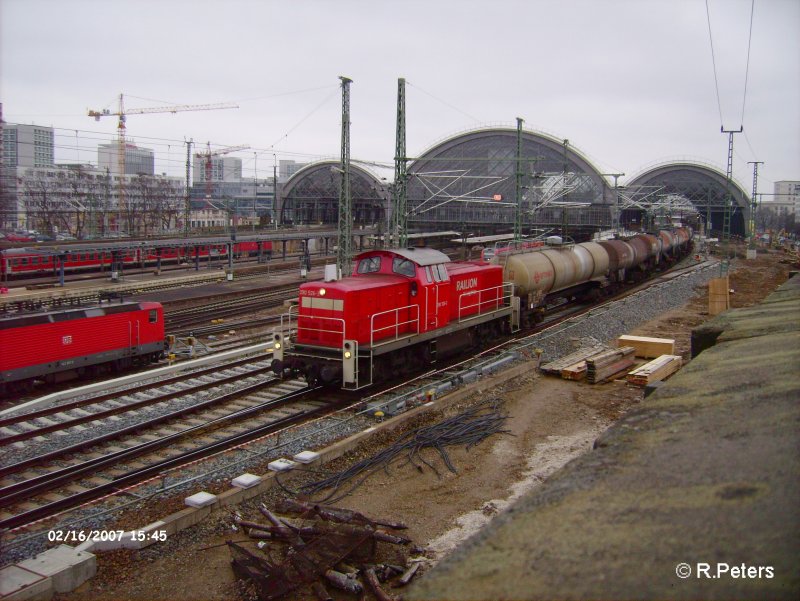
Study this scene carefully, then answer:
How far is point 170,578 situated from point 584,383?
12224 millimetres

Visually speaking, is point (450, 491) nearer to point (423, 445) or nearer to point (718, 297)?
point (423, 445)

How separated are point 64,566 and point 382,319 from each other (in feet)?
29.7

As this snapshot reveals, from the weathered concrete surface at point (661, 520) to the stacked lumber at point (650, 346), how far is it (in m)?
15.2

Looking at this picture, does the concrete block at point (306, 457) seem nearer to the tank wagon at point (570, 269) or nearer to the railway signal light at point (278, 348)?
the railway signal light at point (278, 348)

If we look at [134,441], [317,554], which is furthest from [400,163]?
[317,554]

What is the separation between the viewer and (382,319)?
1493 centimetres

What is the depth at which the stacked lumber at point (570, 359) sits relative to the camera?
56.9 feet

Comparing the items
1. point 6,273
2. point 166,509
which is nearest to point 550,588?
point 166,509

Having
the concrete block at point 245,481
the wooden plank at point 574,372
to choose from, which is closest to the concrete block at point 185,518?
the concrete block at point 245,481

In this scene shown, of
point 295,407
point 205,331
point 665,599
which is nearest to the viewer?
point 665,599

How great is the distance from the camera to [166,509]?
8.71 m

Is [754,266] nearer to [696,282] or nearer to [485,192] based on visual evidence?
[696,282]

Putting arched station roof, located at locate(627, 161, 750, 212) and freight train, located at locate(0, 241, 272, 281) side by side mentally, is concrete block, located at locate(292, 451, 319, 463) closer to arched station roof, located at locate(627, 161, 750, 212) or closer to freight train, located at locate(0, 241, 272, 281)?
freight train, located at locate(0, 241, 272, 281)

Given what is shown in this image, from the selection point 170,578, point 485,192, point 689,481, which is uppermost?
point 485,192
